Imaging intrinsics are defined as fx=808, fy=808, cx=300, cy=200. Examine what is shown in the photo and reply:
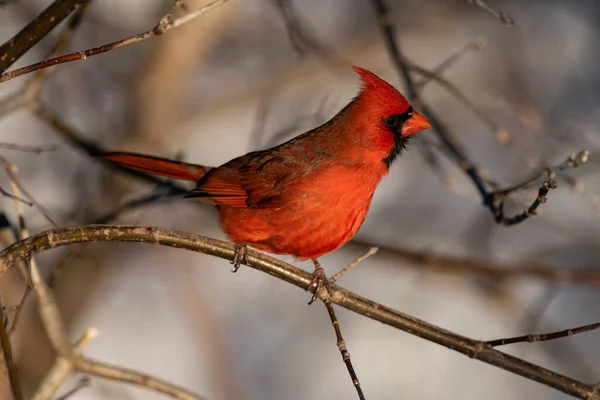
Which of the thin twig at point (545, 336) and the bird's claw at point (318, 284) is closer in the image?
the thin twig at point (545, 336)

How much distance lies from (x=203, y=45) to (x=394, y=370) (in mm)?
2498

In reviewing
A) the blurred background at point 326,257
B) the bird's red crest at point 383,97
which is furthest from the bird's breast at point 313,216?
the blurred background at point 326,257

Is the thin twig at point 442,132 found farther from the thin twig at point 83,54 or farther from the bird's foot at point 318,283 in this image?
the thin twig at point 83,54

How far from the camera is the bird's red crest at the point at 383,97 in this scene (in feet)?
9.54

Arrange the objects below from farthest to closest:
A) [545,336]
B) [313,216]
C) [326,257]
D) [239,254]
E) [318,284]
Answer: [326,257] → [313,216] → [318,284] → [239,254] → [545,336]

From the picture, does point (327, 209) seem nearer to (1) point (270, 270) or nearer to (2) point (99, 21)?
(1) point (270, 270)

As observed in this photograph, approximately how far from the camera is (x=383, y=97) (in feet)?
9.61

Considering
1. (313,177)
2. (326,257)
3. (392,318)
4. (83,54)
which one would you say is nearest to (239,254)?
(392,318)

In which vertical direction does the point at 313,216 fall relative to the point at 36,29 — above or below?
above

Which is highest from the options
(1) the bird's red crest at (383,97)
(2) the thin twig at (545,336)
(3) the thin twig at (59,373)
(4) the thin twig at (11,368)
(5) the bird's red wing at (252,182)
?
(1) the bird's red crest at (383,97)

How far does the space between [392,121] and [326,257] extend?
2.38m

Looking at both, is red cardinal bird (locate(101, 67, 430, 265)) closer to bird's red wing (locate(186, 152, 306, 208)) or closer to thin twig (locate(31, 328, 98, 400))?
bird's red wing (locate(186, 152, 306, 208))

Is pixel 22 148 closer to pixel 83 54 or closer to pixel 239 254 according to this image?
pixel 83 54

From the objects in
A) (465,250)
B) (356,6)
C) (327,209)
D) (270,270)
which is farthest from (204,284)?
(270,270)
